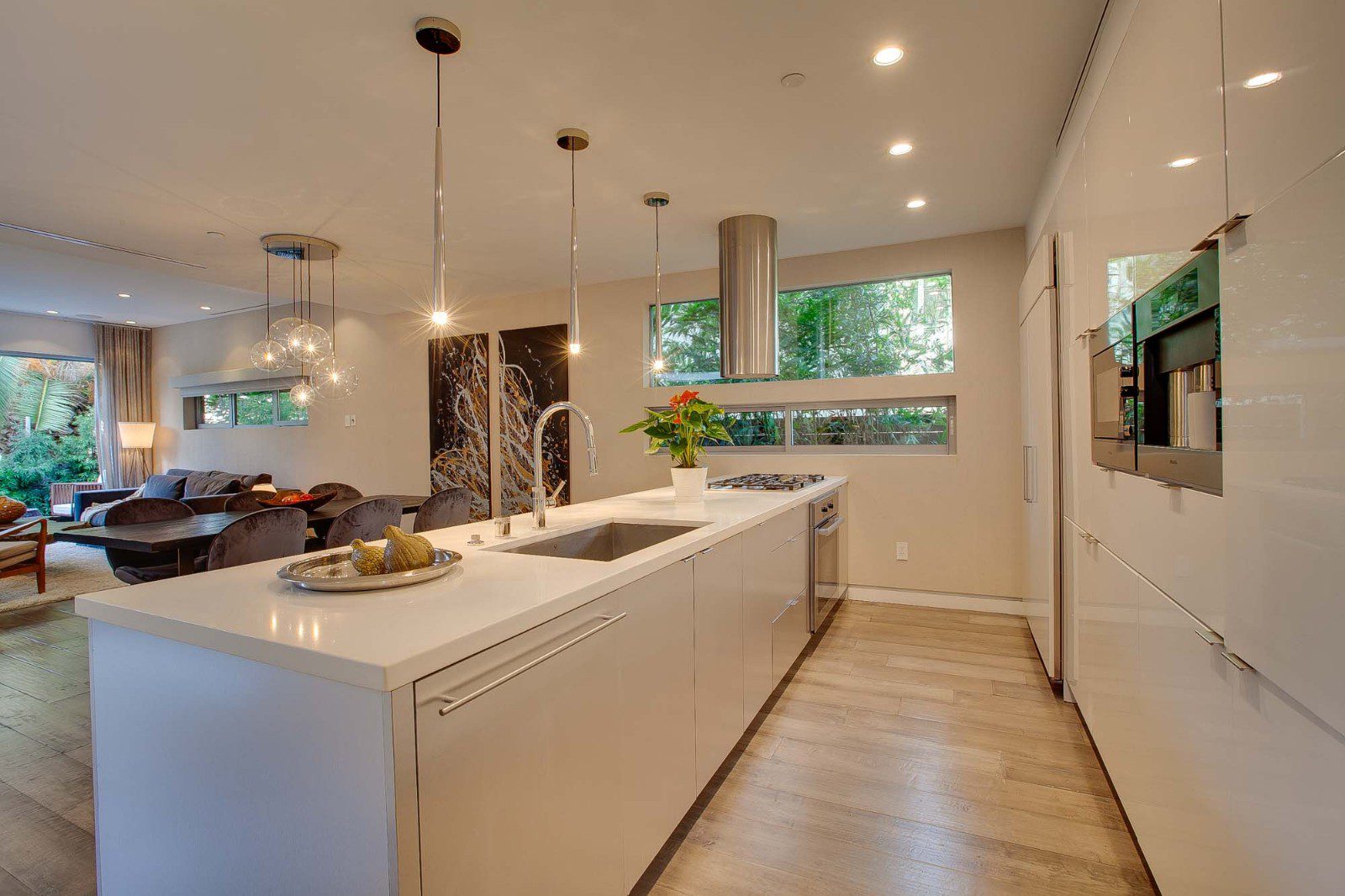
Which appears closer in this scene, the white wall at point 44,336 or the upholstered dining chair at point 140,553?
the upholstered dining chair at point 140,553

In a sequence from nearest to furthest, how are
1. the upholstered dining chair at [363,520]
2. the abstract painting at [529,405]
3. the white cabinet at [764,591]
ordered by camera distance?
the white cabinet at [764,591], the upholstered dining chair at [363,520], the abstract painting at [529,405]

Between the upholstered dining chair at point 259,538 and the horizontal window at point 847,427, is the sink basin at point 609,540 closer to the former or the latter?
the upholstered dining chair at point 259,538

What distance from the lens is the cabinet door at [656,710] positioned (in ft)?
4.61

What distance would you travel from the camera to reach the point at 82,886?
1602 mm

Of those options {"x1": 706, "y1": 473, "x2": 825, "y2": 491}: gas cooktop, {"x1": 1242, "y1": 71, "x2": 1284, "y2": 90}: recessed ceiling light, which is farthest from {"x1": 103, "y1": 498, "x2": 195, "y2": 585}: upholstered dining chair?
{"x1": 1242, "y1": 71, "x2": 1284, "y2": 90}: recessed ceiling light

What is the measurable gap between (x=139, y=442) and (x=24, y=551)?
14.1 feet

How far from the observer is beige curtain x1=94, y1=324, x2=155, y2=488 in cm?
784

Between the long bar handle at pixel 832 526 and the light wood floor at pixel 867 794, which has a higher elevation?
the long bar handle at pixel 832 526

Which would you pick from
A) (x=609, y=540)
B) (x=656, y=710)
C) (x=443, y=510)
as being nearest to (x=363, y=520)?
(x=443, y=510)

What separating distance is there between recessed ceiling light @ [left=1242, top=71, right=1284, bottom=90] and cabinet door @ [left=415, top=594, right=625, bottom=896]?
1.38 metres

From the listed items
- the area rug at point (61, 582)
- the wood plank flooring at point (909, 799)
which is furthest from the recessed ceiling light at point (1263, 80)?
the area rug at point (61, 582)

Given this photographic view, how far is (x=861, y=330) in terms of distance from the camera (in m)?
4.24

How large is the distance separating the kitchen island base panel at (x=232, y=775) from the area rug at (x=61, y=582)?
153 inches

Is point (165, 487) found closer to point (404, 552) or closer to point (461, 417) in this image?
point (461, 417)
